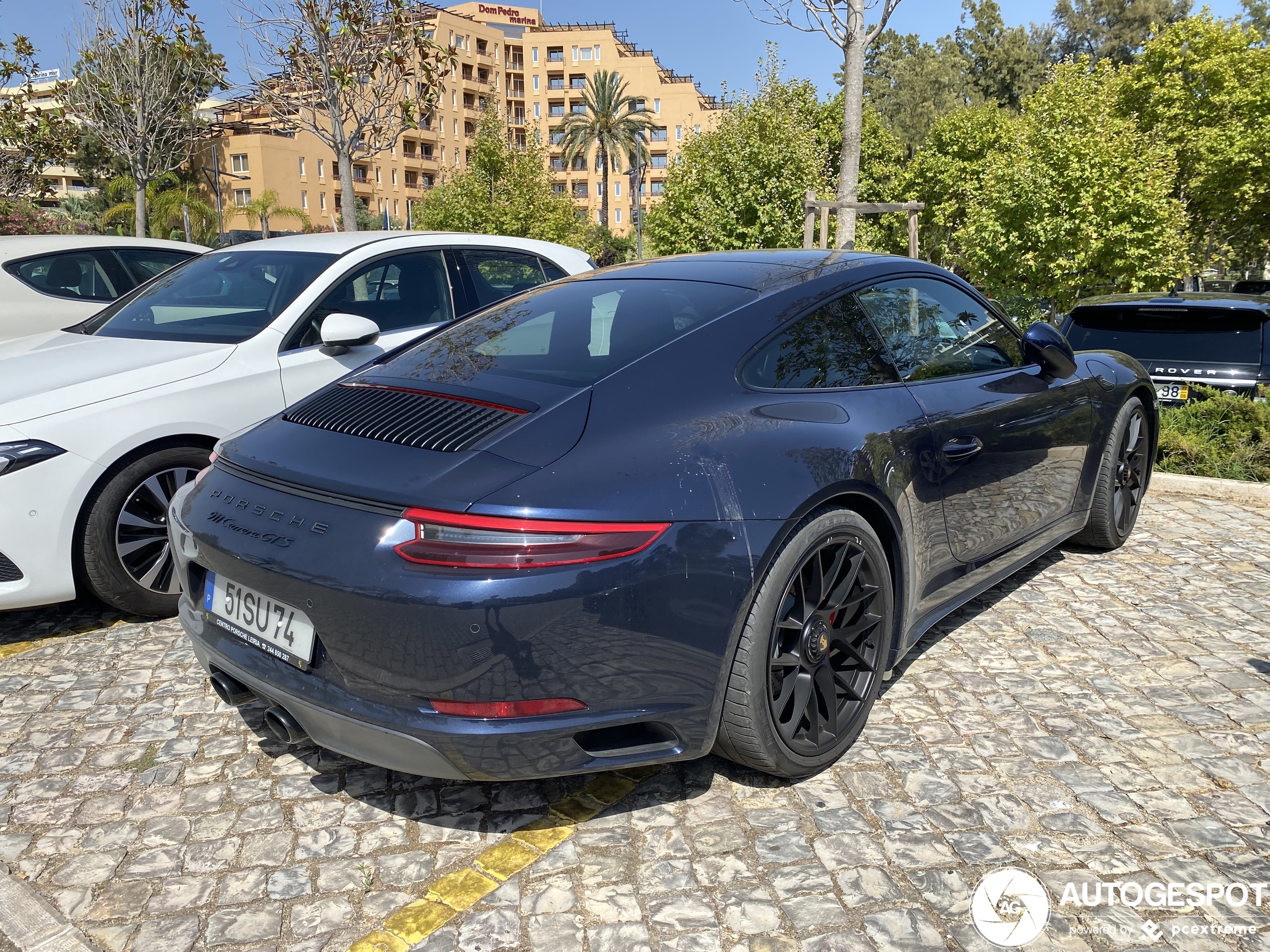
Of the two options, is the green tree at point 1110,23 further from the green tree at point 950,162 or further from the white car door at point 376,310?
the white car door at point 376,310

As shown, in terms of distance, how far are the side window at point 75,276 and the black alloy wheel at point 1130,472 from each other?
7.14 metres

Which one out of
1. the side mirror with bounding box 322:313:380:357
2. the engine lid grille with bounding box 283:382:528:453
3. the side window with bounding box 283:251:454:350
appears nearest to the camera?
the engine lid grille with bounding box 283:382:528:453

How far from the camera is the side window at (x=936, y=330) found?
3438 mm

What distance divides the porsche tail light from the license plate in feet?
1.34

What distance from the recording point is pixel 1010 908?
7.84ft

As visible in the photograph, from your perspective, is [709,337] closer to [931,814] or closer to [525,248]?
[931,814]

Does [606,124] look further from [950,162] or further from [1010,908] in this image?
[1010,908]

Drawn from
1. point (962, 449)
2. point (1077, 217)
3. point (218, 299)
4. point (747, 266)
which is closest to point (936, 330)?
point (962, 449)

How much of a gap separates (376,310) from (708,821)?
137 inches

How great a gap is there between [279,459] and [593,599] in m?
1.04

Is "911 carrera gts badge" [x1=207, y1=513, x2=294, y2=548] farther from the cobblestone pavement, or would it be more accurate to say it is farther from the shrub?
the shrub

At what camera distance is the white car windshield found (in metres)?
4.85

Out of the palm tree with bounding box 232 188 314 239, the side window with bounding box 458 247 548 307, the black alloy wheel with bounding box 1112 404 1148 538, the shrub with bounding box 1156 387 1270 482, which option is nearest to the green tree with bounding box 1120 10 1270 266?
the shrub with bounding box 1156 387 1270 482

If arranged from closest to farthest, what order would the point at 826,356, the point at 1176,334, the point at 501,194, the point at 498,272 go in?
the point at 826,356 < the point at 498,272 < the point at 1176,334 < the point at 501,194
